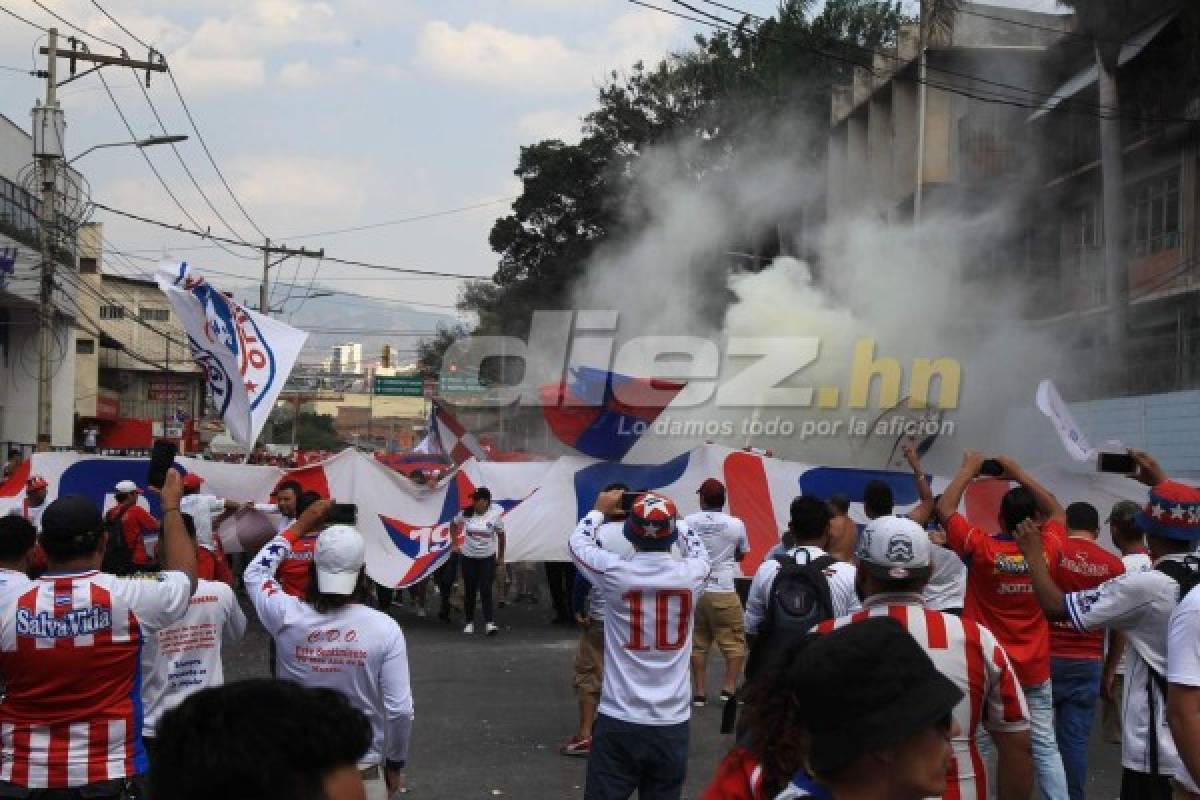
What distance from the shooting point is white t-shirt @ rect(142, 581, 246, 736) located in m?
5.46

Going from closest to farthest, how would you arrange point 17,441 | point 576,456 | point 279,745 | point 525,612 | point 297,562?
point 279,745 < point 297,562 < point 576,456 < point 525,612 < point 17,441

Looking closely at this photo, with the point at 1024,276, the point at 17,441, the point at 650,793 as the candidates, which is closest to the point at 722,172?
the point at 1024,276

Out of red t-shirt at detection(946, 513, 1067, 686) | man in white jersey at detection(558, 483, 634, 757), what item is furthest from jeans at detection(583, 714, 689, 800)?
man in white jersey at detection(558, 483, 634, 757)

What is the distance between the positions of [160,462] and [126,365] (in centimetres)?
7008

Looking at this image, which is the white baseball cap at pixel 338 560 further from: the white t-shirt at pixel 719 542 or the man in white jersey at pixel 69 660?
the white t-shirt at pixel 719 542

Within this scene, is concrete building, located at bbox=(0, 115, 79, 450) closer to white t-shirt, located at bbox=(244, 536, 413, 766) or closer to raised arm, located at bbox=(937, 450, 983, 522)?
white t-shirt, located at bbox=(244, 536, 413, 766)

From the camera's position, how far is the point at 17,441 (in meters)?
35.6

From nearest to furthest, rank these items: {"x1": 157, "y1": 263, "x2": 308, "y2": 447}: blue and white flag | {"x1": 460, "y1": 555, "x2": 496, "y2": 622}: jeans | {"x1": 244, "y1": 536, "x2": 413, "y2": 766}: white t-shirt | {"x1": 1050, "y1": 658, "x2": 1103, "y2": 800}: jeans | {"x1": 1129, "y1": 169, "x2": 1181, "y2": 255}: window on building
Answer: {"x1": 244, "y1": 536, "x2": 413, "y2": 766}: white t-shirt → {"x1": 1050, "y1": 658, "x2": 1103, "y2": 800}: jeans → {"x1": 157, "y1": 263, "x2": 308, "y2": 447}: blue and white flag → {"x1": 460, "y1": 555, "x2": 496, "y2": 622}: jeans → {"x1": 1129, "y1": 169, "x2": 1181, "y2": 255}: window on building

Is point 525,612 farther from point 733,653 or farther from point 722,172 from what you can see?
point 722,172

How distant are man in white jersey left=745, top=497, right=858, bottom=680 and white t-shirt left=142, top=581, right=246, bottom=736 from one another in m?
2.28

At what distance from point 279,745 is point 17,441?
122 feet

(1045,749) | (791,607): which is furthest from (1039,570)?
(791,607)

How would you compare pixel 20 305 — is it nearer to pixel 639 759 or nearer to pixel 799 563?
pixel 799 563

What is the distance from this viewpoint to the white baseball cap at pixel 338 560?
448cm
